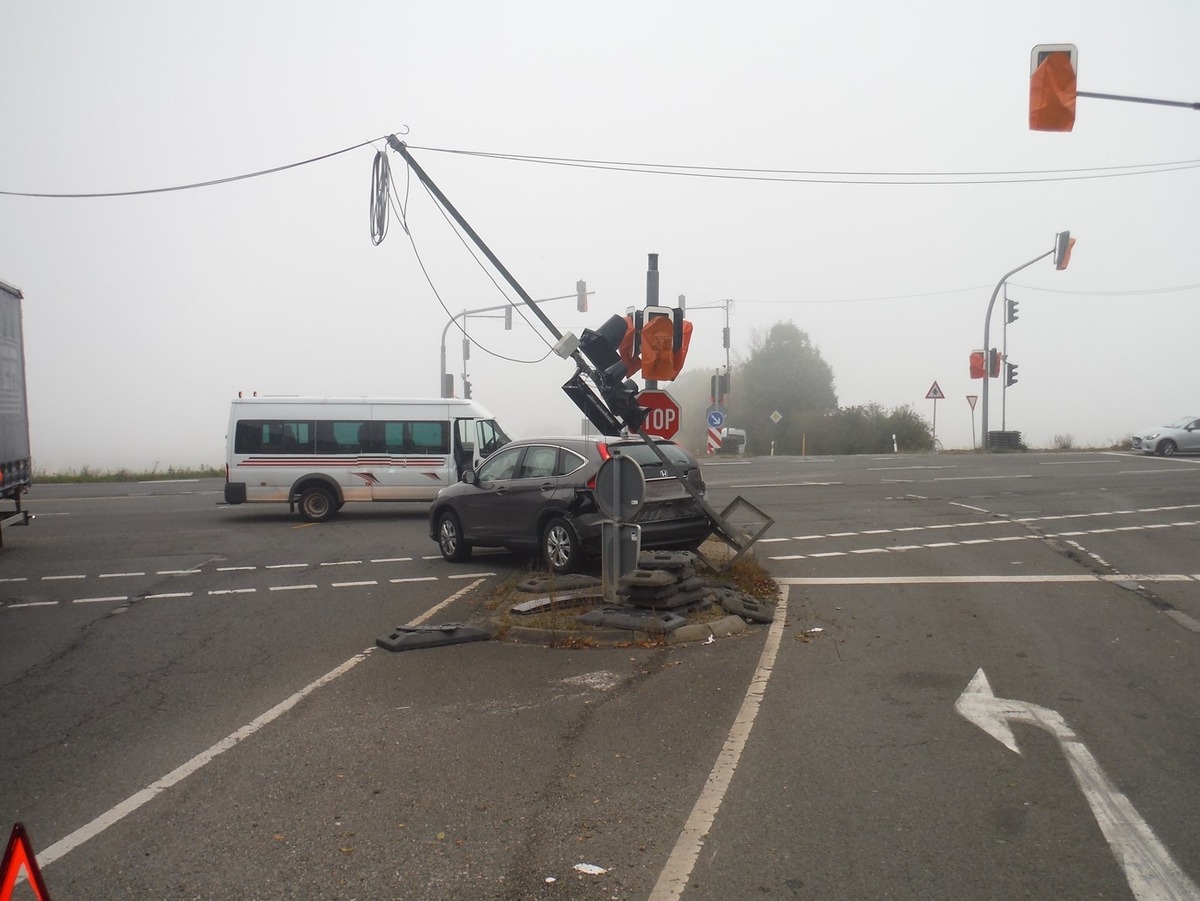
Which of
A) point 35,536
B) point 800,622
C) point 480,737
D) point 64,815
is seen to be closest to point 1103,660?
point 800,622

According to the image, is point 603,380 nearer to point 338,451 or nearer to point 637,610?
point 637,610

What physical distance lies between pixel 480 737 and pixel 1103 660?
5.03 m

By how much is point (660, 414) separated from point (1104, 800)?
990 cm

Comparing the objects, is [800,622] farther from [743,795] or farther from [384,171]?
[384,171]

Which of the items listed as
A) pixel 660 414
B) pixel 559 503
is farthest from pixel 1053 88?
pixel 559 503

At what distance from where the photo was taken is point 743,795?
551 centimetres

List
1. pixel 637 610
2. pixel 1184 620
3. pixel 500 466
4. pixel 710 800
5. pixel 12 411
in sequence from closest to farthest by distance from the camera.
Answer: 1. pixel 710 800
2. pixel 1184 620
3. pixel 637 610
4. pixel 500 466
5. pixel 12 411

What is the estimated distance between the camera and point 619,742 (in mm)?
6551

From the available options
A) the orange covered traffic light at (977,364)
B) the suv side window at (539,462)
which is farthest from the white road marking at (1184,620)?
the orange covered traffic light at (977,364)

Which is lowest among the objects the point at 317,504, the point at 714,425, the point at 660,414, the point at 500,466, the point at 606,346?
the point at 317,504

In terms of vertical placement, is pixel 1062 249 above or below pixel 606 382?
above

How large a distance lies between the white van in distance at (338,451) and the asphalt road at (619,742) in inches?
282

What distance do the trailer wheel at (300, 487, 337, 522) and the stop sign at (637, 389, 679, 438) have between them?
29.5 ft

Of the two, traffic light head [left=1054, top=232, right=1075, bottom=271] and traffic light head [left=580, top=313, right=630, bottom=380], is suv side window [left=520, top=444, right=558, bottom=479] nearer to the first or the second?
traffic light head [left=580, top=313, right=630, bottom=380]
